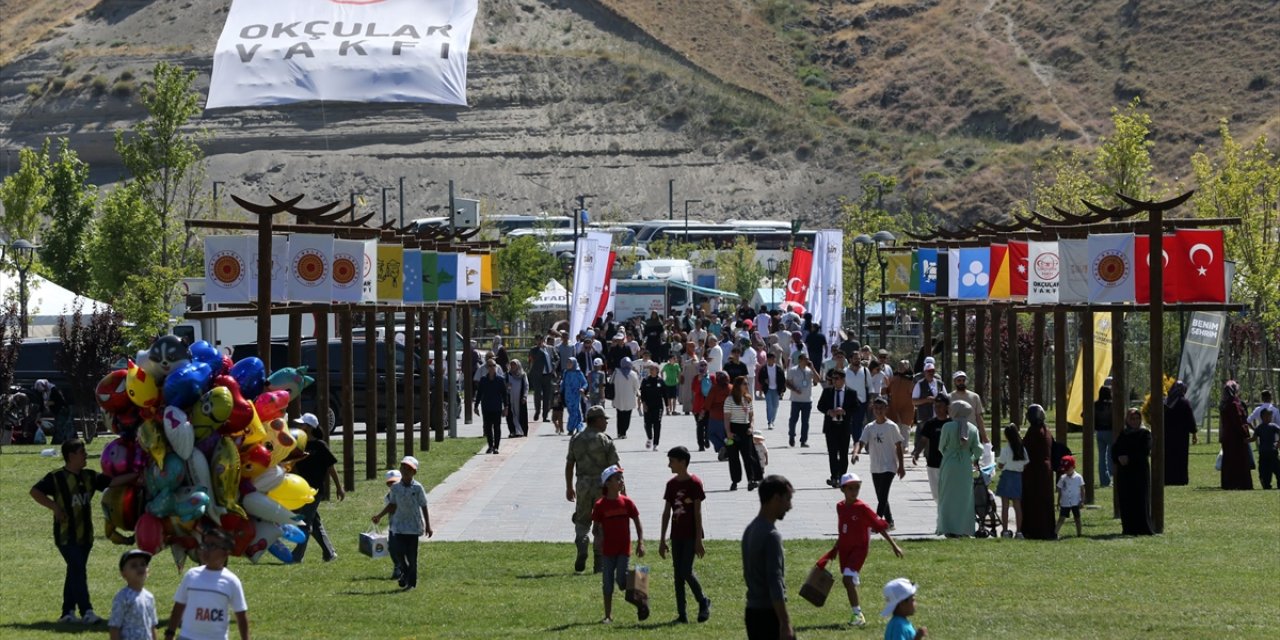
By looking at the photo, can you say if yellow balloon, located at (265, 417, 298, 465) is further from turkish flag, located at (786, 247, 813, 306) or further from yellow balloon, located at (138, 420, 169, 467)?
turkish flag, located at (786, 247, 813, 306)

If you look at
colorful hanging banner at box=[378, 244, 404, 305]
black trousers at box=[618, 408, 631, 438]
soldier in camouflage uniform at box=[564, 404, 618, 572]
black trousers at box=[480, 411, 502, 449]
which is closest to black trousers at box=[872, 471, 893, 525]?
soldier in camouflage uniform at box=[564, 404, 618, 572]

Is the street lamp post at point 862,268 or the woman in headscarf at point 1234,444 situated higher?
the street lamp post at point 862,268

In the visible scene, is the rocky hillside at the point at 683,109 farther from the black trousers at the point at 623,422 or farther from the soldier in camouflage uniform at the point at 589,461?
the soldier in camouflage uniform at the point at 589,461

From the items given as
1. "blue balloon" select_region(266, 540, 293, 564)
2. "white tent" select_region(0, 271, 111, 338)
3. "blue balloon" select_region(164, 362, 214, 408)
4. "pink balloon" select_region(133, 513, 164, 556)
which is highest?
"white tent" select_region(0, 271, 111, 338)

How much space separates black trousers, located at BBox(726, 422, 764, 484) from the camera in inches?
979

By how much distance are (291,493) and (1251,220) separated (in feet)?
104

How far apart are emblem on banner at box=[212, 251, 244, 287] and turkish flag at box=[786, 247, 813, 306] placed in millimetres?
28390

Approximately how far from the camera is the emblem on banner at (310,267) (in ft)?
73.7

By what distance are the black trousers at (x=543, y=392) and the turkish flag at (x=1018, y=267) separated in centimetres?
1391

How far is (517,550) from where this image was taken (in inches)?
774

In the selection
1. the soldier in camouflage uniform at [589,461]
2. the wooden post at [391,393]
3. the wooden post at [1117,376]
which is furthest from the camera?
the wooden post at [391,393]

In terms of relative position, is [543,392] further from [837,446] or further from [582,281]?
[837,446]

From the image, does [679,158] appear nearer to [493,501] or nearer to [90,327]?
[90,327]

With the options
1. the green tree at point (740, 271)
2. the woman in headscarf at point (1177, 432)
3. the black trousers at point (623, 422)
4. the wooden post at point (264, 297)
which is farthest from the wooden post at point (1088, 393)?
the green tree at point (740, 271)
